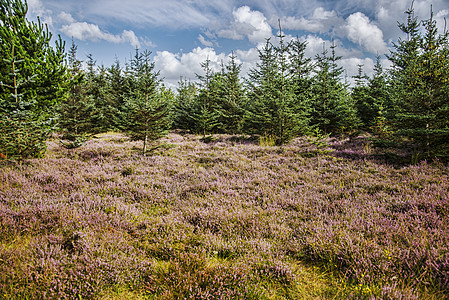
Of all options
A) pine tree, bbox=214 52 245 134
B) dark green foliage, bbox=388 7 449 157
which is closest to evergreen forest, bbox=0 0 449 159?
dark green foliage, bbox=388 7 449 157

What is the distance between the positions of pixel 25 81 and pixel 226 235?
27.9 feet

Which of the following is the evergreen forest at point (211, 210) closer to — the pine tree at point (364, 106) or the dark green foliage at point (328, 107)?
the dark green foliage at point (328, 107)

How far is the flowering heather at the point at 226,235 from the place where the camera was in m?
2.58

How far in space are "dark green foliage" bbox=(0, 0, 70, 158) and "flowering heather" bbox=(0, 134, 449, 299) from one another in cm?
120

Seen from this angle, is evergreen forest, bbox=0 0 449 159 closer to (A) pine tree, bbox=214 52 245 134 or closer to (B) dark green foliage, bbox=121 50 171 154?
(B) dark green foliage, bbox=121 50 171 154

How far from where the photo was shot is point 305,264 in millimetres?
3223

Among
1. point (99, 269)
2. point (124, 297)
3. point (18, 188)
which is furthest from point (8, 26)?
point (124, 297)

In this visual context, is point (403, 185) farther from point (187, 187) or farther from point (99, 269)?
point (99, 269)

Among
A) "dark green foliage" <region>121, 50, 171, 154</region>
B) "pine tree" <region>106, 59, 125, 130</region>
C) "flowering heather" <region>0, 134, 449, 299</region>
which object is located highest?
"pine tree" <region>106, 59, 125, 130</region>

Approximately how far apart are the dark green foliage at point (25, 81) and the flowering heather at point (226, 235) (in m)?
1.20

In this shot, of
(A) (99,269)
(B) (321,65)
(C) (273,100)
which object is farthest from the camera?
(B) (321,65)

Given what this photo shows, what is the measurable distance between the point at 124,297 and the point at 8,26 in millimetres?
10311

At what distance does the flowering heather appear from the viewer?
2.58 meters

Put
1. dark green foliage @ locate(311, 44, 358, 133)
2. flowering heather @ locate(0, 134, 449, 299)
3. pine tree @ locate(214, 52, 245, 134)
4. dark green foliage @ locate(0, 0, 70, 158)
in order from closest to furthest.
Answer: flowering heather @ locate(0, 134, 449, 299) < dark green foliage @ locate(0, 0, 70, 158) < dark green foliage @ locate(311, 44, 358, 133) < pine tree @ locate(214, 52, 245, 134)
